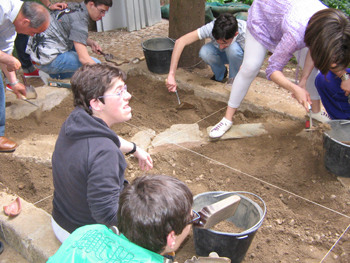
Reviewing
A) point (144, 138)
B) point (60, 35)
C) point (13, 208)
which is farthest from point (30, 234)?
point (60, 35)

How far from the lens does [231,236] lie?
1.73 metres

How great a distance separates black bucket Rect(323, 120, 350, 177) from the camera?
7.75 feet

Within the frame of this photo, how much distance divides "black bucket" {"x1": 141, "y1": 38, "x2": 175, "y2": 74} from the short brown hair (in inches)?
86.0

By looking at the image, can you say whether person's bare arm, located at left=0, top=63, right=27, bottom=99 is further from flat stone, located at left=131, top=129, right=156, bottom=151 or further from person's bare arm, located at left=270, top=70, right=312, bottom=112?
person's bare arm, located at left=270, top=70, right=312, bottom=112

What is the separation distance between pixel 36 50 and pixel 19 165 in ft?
5.10

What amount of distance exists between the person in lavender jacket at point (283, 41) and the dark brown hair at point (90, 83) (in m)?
1.40

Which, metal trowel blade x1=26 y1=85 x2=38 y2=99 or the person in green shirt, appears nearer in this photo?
the person in green shirt

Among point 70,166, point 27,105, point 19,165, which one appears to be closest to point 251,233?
point 70,166

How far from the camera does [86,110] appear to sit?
1.69 meters

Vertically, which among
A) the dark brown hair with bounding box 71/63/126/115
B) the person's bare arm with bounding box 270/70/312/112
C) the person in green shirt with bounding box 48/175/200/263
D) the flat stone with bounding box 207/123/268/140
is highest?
the dark brown hair with bounding box 71/63/126/115

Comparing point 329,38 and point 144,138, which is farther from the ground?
point 329,38

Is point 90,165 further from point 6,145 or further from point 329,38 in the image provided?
point 6,145

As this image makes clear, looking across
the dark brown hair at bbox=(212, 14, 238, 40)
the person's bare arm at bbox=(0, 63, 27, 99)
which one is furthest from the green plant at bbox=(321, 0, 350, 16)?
the person's bare arm at bbox=(0, 63, 27, 99)

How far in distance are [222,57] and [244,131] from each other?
1277 mm
